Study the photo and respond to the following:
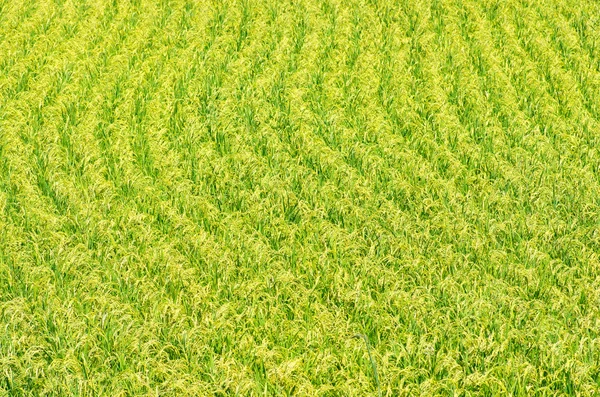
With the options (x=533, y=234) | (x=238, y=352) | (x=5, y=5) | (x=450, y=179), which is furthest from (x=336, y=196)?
(x=5, y=5)

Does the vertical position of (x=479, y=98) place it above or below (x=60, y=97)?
above

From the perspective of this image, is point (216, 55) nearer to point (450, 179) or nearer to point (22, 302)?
point (450, 179)

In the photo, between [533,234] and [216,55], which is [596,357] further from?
[216,55]

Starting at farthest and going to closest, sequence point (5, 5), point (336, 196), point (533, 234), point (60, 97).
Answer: point (5, 5) < point (60, 97) < point (336, 196) < point (533, 234)

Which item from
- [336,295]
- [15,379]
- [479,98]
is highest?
[479,98]

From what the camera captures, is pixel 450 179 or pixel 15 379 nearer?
pixel 15 379

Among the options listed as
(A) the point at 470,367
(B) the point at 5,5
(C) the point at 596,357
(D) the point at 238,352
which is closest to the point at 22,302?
(D) the point at 238,352

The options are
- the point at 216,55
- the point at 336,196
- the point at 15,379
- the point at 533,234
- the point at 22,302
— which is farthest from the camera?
the point at 216,55
